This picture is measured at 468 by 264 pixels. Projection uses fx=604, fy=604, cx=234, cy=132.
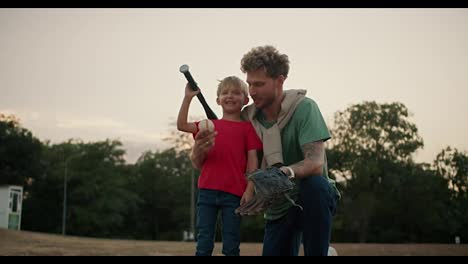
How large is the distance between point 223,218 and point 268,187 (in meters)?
0.95

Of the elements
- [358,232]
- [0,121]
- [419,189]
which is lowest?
[358,232]

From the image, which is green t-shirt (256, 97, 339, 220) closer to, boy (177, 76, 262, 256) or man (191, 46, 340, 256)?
man (191, 46, 340, 256)

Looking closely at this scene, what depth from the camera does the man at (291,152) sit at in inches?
154

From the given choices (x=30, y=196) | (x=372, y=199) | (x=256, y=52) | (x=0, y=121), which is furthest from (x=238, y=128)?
(x=30, y=196)

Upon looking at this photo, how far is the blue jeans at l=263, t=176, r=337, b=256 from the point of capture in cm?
389

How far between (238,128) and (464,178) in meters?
50.5

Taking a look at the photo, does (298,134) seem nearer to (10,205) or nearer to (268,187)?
(268,187)

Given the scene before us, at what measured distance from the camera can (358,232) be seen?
53.4m

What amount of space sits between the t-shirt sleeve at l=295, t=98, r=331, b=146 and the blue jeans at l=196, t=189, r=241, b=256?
0.85 meters

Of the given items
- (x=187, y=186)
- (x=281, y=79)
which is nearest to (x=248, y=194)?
(x=281, y=79)

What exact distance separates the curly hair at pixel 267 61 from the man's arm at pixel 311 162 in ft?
1.75

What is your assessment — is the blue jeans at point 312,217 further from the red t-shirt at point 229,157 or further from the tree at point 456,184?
the tree at point 456,184

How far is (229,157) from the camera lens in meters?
4.56

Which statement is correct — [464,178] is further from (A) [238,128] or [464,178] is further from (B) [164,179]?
(A) [238,128]
